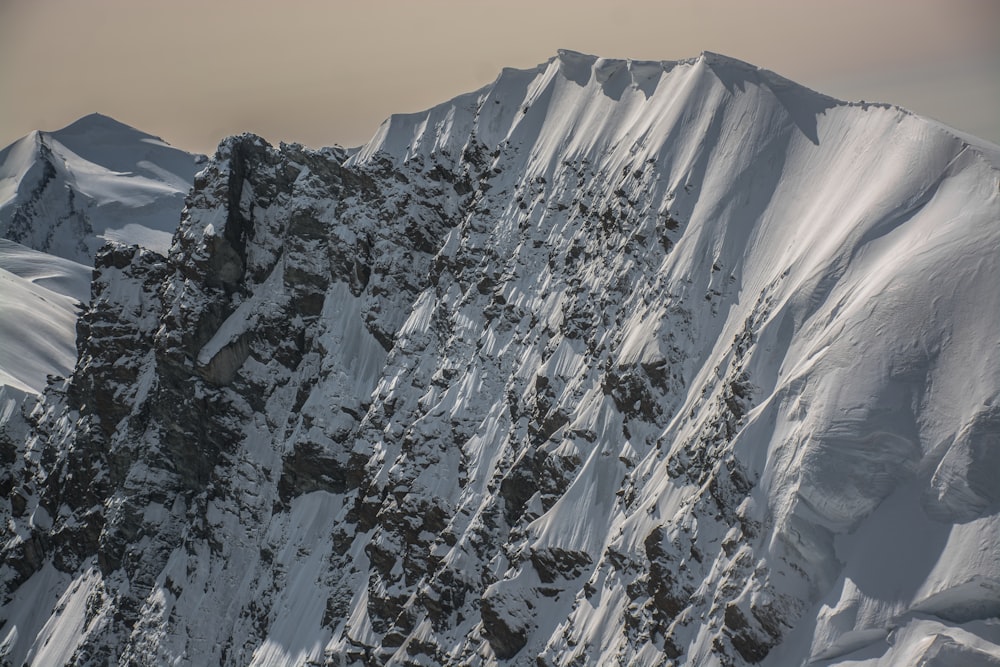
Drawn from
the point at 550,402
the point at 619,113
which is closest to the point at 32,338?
the point at 619,113

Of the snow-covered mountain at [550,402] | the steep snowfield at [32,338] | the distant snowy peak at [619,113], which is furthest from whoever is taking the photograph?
the steep snowfield at [32,338]

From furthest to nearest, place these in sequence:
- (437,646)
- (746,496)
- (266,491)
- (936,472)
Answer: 1. (266,491)
2. (437,646)
3. (746,496)
4. (936,472)

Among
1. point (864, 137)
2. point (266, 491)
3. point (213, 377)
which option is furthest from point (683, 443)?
point (213, 377)

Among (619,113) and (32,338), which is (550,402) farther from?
(32,338)

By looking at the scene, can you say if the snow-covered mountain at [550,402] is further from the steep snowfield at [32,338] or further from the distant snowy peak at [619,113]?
the steep snowfield at [32,338]

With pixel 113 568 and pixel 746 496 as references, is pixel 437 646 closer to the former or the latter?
pixel 746 496

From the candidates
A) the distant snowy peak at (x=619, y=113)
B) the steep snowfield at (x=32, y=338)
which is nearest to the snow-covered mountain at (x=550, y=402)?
the distant snowy peak at (x=619, y=113)

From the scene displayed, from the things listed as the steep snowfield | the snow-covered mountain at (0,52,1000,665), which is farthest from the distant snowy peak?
the steep snowfield

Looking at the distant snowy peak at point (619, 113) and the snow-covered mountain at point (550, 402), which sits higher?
the distant snowy peak at point (619, 113)
